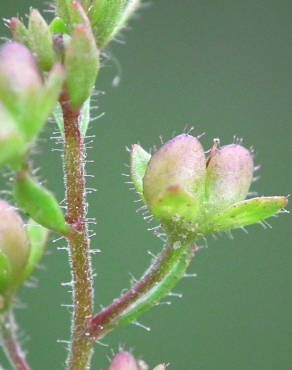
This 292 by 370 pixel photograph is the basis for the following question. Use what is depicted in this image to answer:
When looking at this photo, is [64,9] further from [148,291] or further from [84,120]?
[148,291]

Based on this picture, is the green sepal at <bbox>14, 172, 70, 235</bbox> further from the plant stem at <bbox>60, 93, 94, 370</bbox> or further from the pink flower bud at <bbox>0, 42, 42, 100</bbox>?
the pink flower bud at <bbox>0, 42, 42, 100</bbox>

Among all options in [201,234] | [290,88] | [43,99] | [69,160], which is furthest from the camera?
[290,88]

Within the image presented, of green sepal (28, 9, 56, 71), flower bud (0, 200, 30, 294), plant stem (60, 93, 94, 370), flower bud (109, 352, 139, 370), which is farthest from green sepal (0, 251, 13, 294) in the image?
green sepal (28, 9, 56, 71)

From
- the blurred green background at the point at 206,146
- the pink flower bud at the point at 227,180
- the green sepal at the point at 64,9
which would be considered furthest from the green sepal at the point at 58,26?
the blurred green background at the point at 206,146

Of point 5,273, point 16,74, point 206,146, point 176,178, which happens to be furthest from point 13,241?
point 206,146

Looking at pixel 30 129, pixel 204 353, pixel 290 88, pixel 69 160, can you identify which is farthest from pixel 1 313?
pixel 290 88

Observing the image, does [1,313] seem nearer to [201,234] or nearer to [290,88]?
[201,234]
